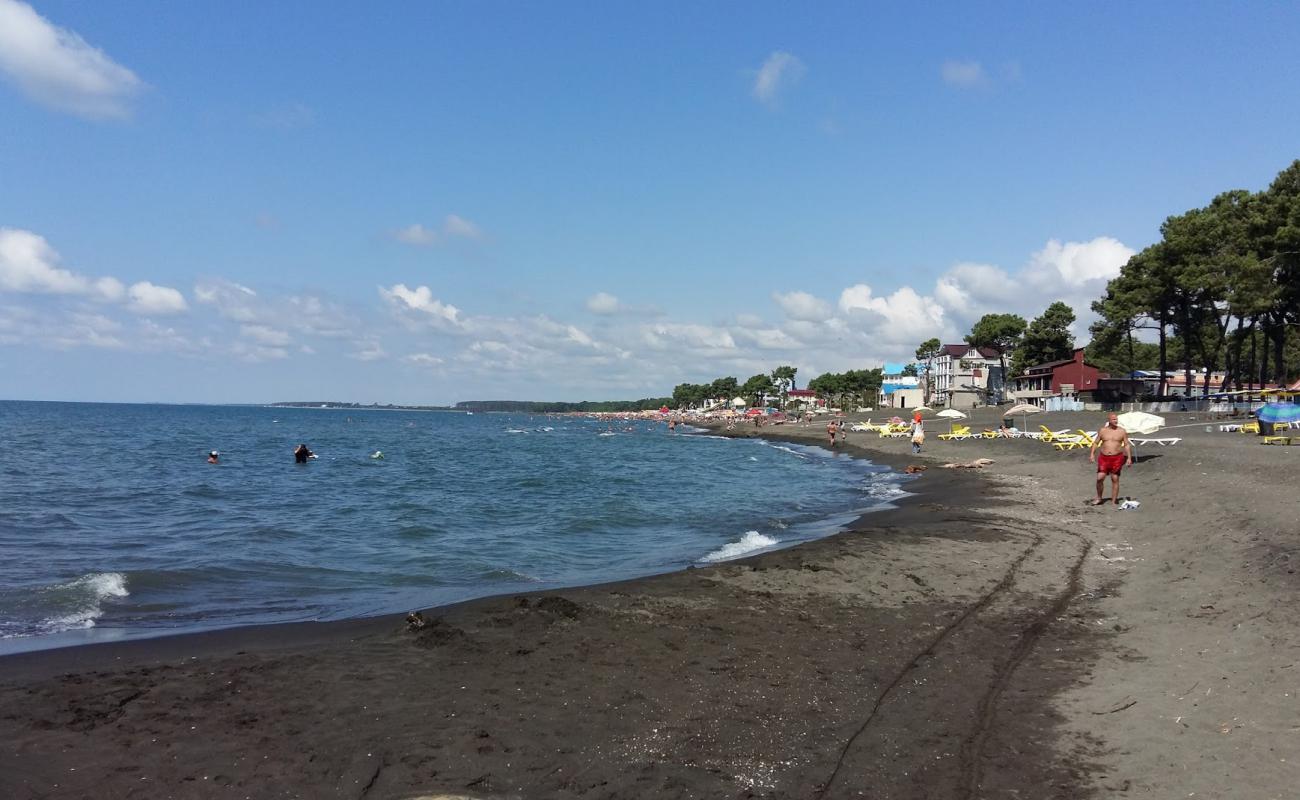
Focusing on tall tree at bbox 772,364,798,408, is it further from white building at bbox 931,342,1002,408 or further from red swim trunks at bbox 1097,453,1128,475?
red swim trunks at bbox 1097,453,1128,475

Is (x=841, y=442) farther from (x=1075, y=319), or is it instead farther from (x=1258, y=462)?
(x=1075, y=319)

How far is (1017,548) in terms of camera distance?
1381 cm

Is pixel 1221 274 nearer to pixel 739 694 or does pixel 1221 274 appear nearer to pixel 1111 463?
pixel 1111 463

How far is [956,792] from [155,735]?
6.29 m

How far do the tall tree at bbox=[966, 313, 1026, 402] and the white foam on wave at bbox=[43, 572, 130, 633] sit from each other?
97844 mm

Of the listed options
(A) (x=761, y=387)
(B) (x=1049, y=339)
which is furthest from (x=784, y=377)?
(B) (x=1049, y=339)

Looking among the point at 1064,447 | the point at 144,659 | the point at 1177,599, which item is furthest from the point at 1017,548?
the point at 1064,447

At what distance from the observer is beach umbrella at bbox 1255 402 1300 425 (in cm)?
Result: 2759

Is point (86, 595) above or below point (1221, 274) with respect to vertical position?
below

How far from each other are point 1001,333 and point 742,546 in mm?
94678

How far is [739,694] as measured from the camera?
696 centimetres

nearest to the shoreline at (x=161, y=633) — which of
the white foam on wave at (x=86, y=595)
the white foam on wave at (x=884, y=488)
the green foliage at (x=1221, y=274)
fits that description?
the white foam on wave at (x=86, y=595)

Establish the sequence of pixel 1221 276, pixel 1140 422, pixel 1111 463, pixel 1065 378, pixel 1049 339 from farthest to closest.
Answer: pixel 1049 339, pixel 1065 378, pixel 1221 276, pixel 1140 422, pixel 1111 463

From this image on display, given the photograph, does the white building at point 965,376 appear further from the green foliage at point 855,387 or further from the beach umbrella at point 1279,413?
the beach umbrella at point 1279,413
